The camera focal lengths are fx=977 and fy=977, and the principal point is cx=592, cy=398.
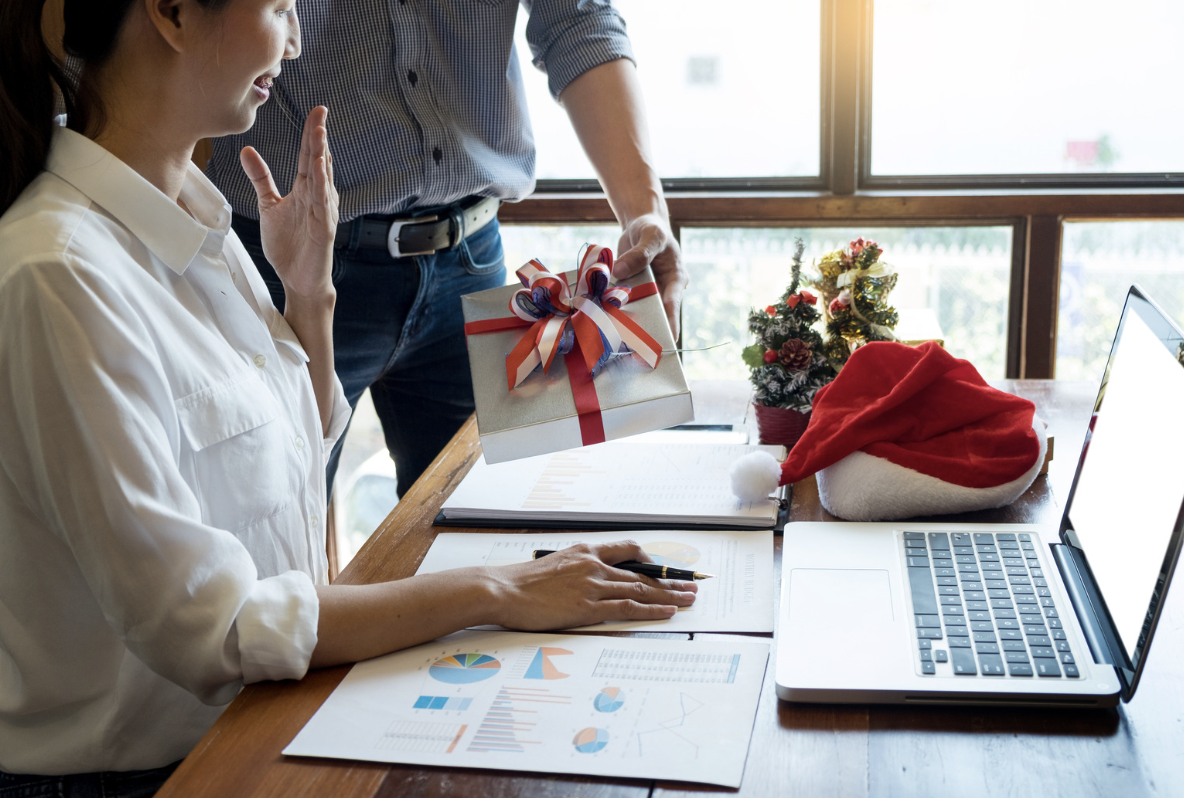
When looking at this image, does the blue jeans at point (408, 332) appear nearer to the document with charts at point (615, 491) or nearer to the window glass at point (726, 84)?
the document with charts at point (615, 491)

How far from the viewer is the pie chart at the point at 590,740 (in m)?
0.73

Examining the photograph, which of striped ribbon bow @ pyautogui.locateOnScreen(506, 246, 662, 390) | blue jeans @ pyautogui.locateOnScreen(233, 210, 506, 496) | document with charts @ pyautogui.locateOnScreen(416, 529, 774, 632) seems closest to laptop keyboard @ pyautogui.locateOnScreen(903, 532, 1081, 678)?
document with charts @ pyautogui.locateOnScreen(416, 529, 774, 632)

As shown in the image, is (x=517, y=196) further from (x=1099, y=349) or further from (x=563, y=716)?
(x=1099, y=349)

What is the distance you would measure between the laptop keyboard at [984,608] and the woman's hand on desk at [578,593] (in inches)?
8.9

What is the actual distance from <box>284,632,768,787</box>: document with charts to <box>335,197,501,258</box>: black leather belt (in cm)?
81

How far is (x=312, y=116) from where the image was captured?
3.76 ft

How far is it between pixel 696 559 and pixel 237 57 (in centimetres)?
70

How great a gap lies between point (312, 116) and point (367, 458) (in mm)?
2097

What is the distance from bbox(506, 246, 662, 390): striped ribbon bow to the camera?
114 centimetres

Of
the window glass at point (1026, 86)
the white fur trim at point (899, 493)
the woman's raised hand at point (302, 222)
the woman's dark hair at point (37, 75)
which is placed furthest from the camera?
the window glass at point (1026, 86)

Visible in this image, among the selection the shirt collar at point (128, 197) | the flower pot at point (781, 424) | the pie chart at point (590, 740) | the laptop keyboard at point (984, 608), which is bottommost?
the pie chart at point (590, 740)

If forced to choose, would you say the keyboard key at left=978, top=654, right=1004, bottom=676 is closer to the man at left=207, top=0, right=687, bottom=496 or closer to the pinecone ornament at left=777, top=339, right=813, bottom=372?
the pinecone ornament at left=777, top=339, right=813, bottom=372

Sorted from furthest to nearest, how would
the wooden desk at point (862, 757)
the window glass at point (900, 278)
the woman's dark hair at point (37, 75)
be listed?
the window glass at point (900, 278) < the woman's dark hair at point (37, 75) < the wooden desk at point (862, 757)

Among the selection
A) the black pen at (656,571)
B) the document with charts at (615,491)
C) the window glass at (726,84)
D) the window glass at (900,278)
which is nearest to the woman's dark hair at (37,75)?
the document with charts at (615,491)
